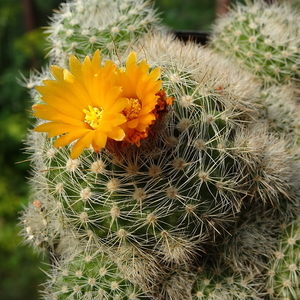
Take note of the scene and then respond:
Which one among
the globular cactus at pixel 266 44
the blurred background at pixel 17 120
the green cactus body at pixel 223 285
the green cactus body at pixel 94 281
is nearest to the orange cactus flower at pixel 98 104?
the green cactus body at pixel 94 281

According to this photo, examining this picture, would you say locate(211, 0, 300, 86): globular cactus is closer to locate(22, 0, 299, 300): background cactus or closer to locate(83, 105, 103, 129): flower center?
locate(22, 0, 299, 300): background cactus

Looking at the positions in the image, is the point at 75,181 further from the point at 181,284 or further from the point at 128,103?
the point at 181,284

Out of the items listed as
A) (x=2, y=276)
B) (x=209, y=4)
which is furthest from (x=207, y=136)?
(x=209, y=4)

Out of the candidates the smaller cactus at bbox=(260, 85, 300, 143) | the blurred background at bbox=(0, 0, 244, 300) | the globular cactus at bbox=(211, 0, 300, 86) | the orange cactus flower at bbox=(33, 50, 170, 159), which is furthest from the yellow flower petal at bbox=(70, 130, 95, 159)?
the blurred background at bbox=(0, 0, 244, 300)

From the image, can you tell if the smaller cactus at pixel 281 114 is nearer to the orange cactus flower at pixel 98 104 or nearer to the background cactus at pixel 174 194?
the background cactus at pixel 174 194

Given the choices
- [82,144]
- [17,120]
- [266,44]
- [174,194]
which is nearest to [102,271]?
[174,194]

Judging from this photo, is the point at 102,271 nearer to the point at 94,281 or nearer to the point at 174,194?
the point at 94,281
